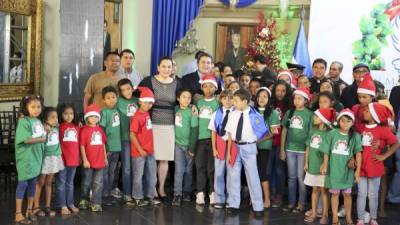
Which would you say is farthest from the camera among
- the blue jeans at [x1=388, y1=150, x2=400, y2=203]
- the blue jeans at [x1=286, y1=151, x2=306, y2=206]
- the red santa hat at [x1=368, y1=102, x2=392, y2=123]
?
the blue jeans at [x1=388, y1=150, x2=400, y2=203]

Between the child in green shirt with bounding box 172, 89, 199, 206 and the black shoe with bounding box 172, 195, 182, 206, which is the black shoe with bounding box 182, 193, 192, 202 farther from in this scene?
the black shoe with bounding box 172, 195, 182, 206

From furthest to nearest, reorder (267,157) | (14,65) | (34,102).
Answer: (14,65) < (267,157) < (34,102)

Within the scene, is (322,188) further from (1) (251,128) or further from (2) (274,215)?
(1) (251,128)

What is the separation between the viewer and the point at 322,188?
457 centimetres

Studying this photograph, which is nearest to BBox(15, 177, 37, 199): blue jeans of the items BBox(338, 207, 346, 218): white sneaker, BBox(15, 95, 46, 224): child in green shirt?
BBox(15, 95, 46, 224): child in green shirt

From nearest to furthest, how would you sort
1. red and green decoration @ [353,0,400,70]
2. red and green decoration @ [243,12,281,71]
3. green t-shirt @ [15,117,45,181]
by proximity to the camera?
1. green t-shirt @ [15,117,45,181]
2. red and green decoration @ [353,0,400,70]
3. red and green decoration @ [243,12,281,71]

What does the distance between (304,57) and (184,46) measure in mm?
2092

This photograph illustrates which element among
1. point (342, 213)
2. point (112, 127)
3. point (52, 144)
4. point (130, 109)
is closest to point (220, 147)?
point (130, 109)

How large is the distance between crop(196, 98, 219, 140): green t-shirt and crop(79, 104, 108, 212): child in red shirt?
3.13 ft

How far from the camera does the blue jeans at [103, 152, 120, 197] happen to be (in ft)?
16.0

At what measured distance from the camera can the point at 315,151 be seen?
14.8 feet

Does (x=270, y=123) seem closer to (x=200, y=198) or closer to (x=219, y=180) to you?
(x=219, y=180)

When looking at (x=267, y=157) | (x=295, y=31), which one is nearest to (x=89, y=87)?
(x=267, y=157)

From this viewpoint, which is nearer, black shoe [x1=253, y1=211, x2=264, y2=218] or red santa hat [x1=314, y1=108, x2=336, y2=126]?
red santa hat [x1=314, y1=108, x2=336, y2=126]
